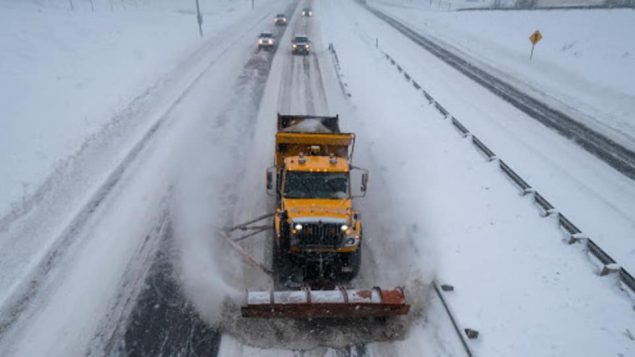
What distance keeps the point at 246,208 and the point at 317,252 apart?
4.01 metres

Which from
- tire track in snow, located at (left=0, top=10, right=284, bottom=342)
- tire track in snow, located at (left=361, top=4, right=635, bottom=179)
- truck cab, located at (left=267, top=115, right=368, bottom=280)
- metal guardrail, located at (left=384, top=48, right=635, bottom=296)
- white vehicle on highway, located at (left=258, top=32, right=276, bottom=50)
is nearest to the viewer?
tire track in snow, located at (left=0, top=10, right=284, bottom=342)

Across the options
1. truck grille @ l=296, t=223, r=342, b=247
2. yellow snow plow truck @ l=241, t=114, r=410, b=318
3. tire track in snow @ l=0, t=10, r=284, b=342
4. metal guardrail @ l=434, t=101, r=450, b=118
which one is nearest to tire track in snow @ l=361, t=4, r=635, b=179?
metal guardrail @ l=434, t=101, r=450, b=118

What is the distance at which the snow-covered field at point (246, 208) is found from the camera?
7883 mm

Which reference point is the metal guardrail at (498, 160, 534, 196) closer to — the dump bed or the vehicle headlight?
the dump bed

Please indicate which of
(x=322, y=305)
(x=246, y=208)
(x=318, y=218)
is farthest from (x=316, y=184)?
(x=246, y=208)

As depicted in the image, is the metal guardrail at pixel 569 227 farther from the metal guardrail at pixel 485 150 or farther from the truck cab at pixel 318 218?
the truck cab at pixel 318 218

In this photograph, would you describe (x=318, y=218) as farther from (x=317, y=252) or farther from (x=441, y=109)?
(x=441, y=109)

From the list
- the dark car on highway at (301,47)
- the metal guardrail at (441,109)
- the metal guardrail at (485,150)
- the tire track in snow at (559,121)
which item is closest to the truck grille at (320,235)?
the metal guardrail at (485,150)

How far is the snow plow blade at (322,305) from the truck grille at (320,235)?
3.99ft

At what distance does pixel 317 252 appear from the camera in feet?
28.8

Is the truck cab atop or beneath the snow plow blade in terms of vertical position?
atop

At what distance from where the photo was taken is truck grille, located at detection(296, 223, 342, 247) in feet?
28.5

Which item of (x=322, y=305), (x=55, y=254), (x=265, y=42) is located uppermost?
(x=265, y=42)

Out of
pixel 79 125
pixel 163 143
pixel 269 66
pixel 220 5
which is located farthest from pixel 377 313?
pixel 220 5
